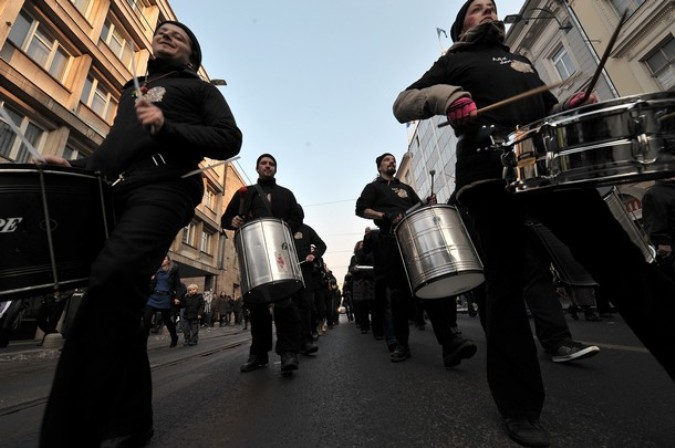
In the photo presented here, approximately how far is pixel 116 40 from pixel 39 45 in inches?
186

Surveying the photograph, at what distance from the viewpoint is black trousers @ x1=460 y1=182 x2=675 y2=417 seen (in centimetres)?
125

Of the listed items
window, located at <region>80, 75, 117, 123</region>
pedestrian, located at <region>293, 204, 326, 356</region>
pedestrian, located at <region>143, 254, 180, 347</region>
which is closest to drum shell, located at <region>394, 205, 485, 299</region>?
pedestrian, located at <region>293, 204, 326, 356</region>

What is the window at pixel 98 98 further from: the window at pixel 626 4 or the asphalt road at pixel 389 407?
the window at pixel 626 4

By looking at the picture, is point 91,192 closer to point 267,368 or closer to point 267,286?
point 267,286

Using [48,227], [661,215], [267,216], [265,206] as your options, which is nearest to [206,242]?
[265,206]

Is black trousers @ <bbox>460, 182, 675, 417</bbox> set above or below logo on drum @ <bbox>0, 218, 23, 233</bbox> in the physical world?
below

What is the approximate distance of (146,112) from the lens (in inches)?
52.2

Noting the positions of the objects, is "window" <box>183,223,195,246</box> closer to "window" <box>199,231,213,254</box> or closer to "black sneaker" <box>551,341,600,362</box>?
"window" <box>199,231,213,254</box>

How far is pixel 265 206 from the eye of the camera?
3703mm

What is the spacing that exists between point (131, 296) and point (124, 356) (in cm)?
20

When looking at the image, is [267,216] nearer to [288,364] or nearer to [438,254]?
[288,364]

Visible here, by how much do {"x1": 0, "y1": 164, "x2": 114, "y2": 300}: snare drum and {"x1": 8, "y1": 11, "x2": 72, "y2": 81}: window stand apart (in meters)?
13.0

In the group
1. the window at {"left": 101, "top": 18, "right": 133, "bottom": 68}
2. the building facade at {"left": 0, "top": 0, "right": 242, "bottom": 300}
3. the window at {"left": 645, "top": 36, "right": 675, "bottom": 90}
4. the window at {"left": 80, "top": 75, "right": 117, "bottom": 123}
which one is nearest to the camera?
the building facade at {"left": 0, "top": 0, "right": 242, "bottom": 300}

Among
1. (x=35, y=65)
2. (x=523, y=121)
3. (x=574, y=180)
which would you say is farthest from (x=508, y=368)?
(x=35, y=65)
